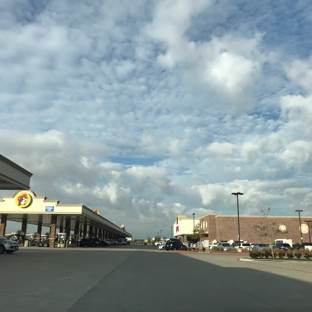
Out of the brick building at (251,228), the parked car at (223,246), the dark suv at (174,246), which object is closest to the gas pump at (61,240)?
the dark suv at (174,246)

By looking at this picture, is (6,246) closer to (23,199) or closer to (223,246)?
(23,199)

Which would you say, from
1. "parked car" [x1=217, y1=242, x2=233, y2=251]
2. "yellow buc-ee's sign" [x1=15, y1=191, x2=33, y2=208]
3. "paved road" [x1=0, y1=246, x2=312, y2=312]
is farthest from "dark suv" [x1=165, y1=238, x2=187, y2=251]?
"paved road" [x1=0, y1=246, x2=312, y2=312]

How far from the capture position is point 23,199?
2164 inches

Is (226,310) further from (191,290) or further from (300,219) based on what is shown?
(300,219)

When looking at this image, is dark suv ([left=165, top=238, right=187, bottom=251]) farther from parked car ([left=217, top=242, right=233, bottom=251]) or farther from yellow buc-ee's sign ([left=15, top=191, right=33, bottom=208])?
yellow buc-ee's sign ([left=15, top=191, right=33, bottom=208])

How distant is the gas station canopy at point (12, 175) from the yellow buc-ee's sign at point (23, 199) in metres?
24.3

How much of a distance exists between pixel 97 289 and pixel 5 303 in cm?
338

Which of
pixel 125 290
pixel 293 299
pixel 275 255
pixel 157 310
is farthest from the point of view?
pixel 275 255

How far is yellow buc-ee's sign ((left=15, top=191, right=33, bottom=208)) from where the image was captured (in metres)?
54.7

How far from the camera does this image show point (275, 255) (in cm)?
3234

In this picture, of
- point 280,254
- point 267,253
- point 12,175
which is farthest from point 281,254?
point 12,175

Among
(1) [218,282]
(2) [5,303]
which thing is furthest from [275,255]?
(2) [5,303]

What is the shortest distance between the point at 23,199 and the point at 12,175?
30176 millimetres

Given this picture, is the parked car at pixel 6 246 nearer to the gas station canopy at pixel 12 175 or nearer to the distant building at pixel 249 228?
the gas station canopy at pixel 12 175
